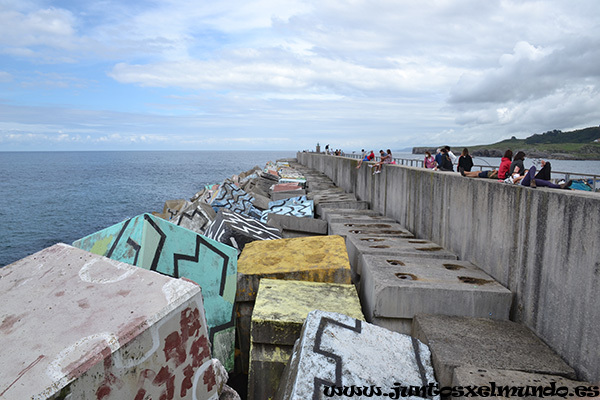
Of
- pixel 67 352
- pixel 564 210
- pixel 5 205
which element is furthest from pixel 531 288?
pixel 5 205

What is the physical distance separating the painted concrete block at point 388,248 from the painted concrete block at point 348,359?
251cm

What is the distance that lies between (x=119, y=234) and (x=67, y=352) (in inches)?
77.5

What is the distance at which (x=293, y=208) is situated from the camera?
11320 millimetres

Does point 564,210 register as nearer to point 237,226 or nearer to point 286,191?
point 237,226

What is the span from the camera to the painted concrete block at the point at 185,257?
364 centimetres

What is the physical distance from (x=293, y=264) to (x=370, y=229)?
3239 mm

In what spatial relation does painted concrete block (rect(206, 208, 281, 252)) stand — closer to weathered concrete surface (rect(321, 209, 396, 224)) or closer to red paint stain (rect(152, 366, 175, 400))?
weathered concrete surface (rect(321, 209, 396, 224))

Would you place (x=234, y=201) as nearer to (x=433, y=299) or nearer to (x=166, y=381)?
(x=433, y=299)

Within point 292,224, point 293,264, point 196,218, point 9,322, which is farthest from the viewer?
point 292,224

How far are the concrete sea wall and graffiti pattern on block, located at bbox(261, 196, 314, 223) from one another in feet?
16.3

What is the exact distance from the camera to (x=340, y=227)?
7.55 meters

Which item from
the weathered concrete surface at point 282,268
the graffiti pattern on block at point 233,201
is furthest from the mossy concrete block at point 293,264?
the graffiti pattern on block at point 233,201

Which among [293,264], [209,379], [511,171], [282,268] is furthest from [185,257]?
[511,171]

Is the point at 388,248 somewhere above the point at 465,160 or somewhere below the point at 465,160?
below
